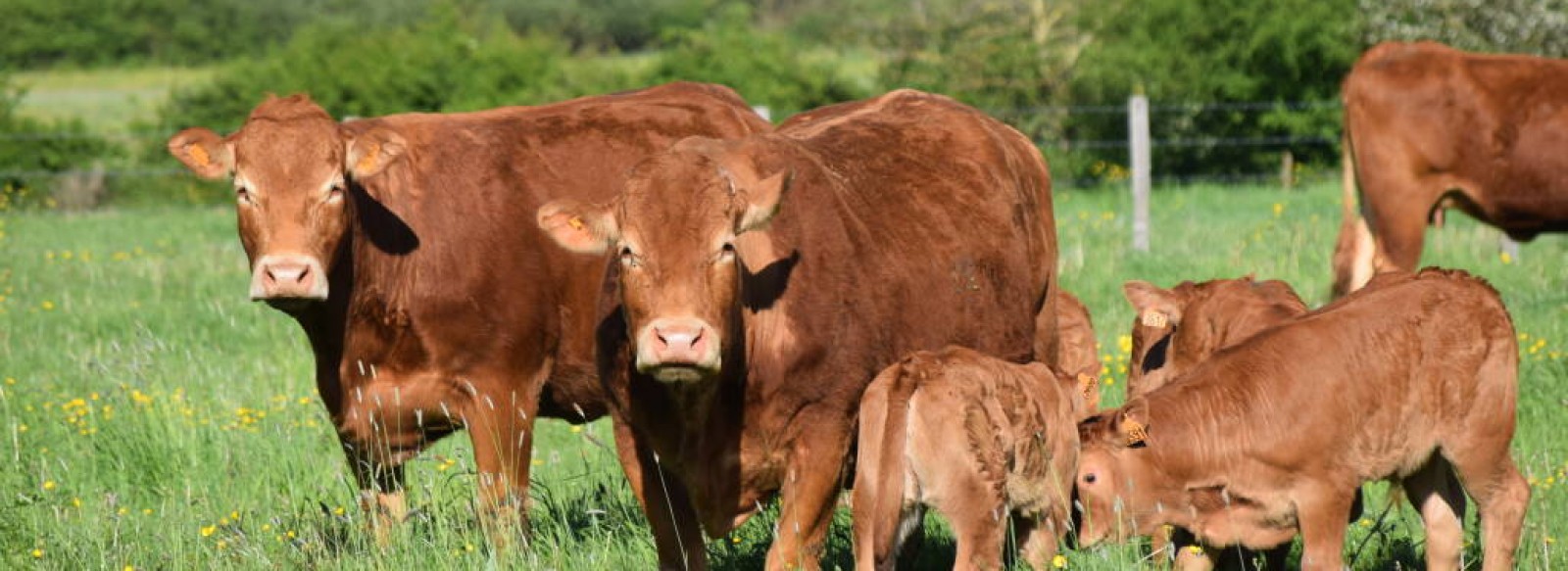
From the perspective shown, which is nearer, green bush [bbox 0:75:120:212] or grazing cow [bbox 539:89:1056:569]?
grazing cow [bbox 539:89:1056:569]

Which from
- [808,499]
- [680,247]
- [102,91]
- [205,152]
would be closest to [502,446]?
[205,152]

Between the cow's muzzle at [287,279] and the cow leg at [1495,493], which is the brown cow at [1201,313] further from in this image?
the cow's muzzle at [287,279]

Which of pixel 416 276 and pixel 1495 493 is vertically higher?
pixel 416 276

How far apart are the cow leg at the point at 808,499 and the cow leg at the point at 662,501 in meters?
0.32

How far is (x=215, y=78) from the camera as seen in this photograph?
105 ft

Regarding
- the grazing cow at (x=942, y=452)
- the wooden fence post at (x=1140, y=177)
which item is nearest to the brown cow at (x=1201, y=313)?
the grazing cow at (x=942, y=452)

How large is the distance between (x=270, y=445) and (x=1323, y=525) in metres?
4.25

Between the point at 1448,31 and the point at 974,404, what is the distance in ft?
63.8

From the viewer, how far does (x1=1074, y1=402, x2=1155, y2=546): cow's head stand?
5504mm

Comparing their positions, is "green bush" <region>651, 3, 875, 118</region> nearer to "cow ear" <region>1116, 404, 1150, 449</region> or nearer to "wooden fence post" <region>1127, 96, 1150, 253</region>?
"wooden fence post" <region>1127, 96, 1150, 253</region>

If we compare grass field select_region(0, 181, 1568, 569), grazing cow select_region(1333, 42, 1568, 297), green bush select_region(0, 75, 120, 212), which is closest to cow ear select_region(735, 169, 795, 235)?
grass field select_region(0, 181, 1568, 569)

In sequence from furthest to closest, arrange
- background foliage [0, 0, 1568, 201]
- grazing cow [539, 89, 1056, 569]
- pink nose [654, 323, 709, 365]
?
background foliage [0, 0, 1568, 201], grazing cow [539, 89, 1056, 569], pink nose [654, 323, 709, 365]

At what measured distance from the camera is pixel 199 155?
6.29 meters

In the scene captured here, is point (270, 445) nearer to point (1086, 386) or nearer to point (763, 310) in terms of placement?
point (763, 310)
